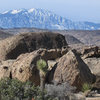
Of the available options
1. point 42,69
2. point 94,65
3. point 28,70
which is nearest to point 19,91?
point 42,69

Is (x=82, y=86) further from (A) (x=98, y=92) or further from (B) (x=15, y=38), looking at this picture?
(B) (x=15, y=38)

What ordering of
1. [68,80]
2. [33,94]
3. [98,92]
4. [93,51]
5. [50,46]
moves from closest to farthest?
1. [33,94]
2. [68,80]
3. [98,92]
4. [93,51]
5. [50,46]

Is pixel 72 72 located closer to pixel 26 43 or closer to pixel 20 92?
pixel 20 92

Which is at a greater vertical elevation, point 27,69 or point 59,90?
point 27,69

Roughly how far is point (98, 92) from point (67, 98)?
560 cm

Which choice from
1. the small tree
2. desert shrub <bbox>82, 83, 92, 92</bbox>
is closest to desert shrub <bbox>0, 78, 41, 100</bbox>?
the small tree

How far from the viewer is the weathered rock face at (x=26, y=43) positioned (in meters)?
35.4

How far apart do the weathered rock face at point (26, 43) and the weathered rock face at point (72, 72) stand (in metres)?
10.1

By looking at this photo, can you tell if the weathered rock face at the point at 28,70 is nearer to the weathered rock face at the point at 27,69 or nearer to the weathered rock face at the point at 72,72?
the weathered rock face at the point at 27,69

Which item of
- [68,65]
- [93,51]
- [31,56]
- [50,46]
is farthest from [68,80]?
[50,46]

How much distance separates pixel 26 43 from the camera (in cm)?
3803

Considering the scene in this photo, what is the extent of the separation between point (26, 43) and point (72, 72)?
13.2 metres

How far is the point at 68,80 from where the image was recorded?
2558 cm

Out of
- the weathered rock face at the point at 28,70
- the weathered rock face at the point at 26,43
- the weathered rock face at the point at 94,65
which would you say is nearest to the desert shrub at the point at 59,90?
the weathered rock face at the point at 28,70
